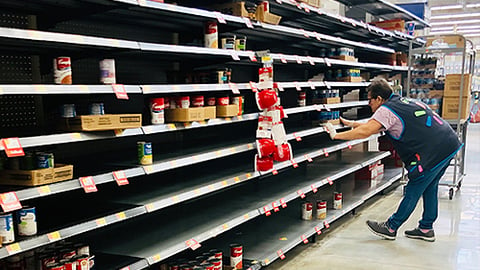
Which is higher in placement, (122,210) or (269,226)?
(122,210)

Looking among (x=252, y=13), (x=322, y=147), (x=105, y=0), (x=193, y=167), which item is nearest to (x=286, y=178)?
(x=322, y=147)

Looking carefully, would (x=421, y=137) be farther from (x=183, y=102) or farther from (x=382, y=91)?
(x=183, y=102)

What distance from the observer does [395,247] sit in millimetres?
4234

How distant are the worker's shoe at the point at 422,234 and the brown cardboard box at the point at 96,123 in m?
3.37

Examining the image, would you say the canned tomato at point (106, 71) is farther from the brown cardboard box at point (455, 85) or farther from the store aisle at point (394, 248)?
the brown cardboard box at point (455, 85)

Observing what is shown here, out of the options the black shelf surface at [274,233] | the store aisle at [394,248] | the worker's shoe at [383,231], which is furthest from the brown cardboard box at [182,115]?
the worker's shoe at [383,231]

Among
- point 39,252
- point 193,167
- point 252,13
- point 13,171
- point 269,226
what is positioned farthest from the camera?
point 269,226

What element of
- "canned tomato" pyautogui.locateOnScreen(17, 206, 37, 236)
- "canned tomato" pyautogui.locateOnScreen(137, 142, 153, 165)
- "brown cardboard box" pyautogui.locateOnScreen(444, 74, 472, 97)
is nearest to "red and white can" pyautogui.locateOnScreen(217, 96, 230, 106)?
"canned tomato" pyautogui.locateOnScreen(137, 142, 153, 165)

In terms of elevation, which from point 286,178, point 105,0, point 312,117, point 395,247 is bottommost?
point 395,247

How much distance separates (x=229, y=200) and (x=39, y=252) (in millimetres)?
1744

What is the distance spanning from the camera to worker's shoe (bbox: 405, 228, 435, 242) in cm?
439

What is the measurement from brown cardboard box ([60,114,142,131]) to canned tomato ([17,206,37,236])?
44 centimetres

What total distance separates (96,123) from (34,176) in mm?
385

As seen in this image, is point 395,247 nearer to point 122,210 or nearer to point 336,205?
point 336,205
